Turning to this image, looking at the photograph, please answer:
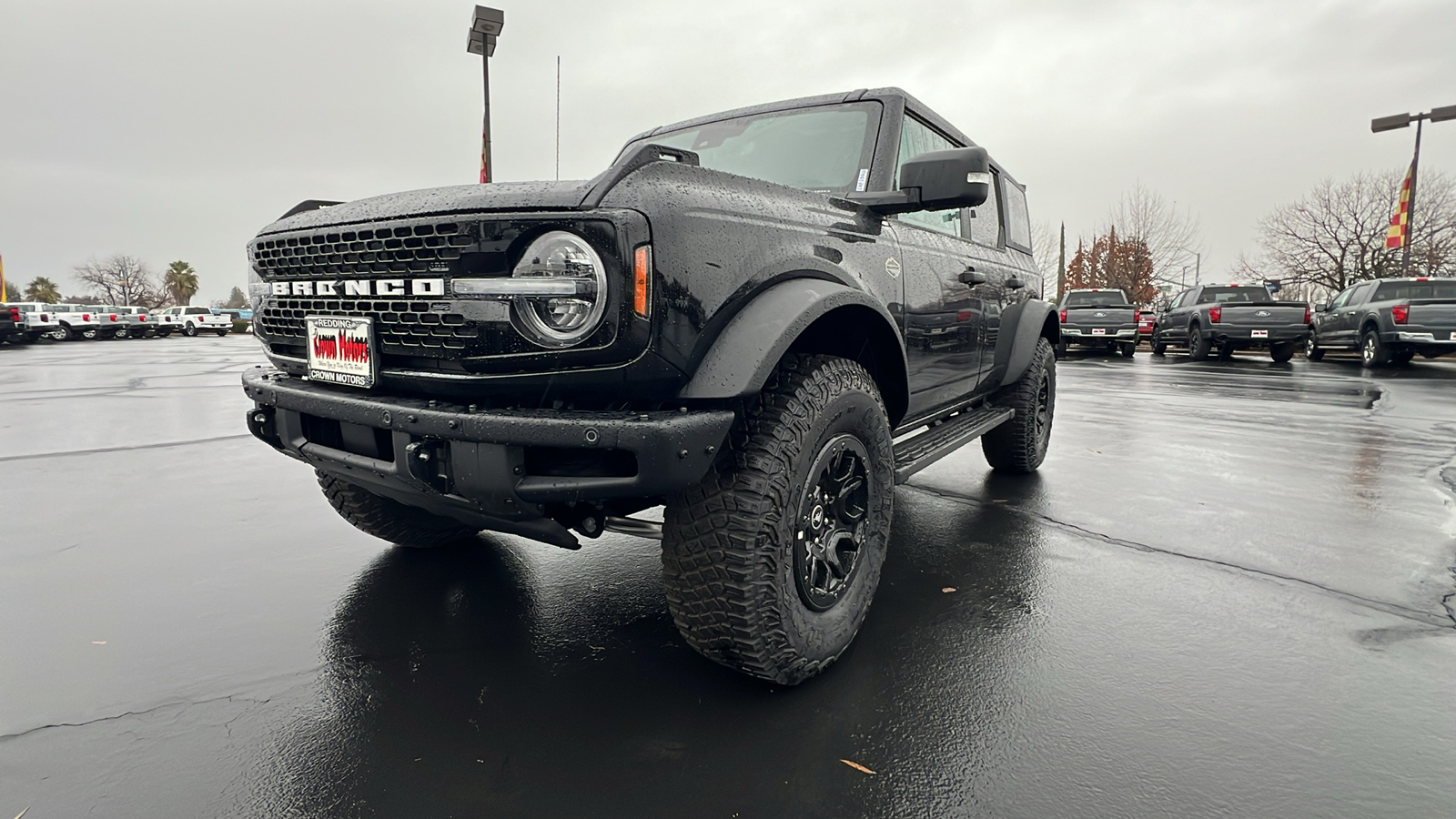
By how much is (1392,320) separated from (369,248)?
671 inches

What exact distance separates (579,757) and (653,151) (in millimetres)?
1515

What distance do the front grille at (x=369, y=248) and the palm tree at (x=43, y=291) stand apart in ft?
322

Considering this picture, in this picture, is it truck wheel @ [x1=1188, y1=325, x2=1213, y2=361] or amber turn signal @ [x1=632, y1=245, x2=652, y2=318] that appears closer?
amber turn signal @ [x1=632, y1=245, x2=652, y2=318]

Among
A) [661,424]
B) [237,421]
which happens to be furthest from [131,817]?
[237,421]

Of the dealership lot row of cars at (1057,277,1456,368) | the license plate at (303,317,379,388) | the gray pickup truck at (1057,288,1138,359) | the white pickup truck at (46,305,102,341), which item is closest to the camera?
the license plate at (303,317,379,388)

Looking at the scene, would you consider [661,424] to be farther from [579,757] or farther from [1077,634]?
[1077,634]

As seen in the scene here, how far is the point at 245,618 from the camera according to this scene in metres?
2.73

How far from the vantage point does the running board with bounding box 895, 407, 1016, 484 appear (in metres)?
2.96

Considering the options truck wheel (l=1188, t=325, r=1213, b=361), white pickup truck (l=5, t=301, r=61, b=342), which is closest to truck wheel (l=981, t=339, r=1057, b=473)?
truck wheel (l=1188, t=325, r=1213, b=361)

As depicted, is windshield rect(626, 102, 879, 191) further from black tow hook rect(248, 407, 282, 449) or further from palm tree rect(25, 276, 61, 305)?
palm tree rect(25, 276, 61, 305)

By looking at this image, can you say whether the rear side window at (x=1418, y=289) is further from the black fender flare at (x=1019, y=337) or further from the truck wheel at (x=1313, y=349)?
the black fender flare at (x=1019, y=337)

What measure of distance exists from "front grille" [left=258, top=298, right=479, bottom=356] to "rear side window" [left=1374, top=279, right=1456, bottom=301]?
17679 millimetres

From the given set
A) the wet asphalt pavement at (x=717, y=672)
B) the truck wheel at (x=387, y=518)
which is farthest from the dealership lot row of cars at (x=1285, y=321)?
the truck wheel at (x=387, y=518)

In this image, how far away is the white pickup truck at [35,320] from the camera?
26.9 m
